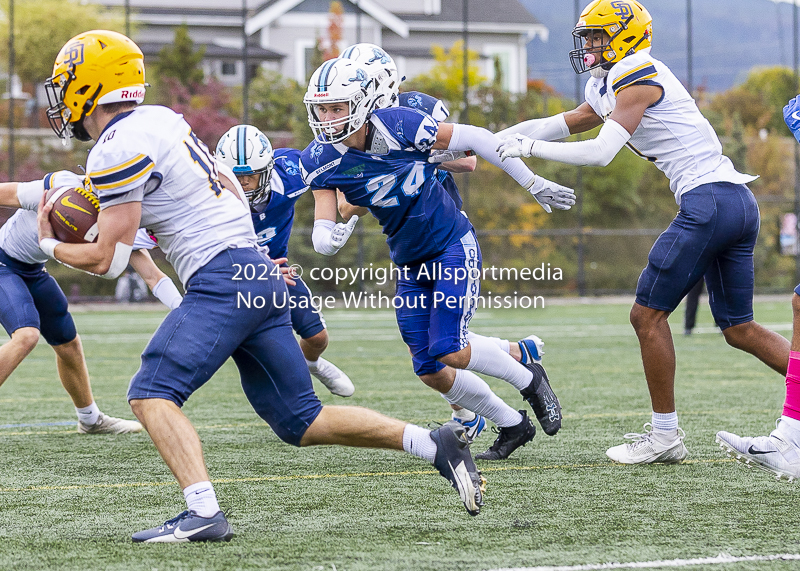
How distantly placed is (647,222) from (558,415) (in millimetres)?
18484

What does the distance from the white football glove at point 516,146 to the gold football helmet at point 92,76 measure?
60.0 inches

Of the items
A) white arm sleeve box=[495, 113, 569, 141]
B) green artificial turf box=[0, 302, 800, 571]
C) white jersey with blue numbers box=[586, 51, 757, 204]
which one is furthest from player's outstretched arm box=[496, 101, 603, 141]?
green artificial turf box=[0, 302, 800, 571]

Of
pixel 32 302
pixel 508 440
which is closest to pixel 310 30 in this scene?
pixel 32 302

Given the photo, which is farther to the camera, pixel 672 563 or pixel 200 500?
pixel 200 500

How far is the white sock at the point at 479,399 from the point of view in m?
4.66

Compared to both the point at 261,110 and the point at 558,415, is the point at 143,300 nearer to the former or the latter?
the point at 261,110

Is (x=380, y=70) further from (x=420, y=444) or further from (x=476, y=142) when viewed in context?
(x=420, y=444)

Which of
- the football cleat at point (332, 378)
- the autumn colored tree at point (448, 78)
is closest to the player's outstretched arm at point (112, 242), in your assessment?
the football cleat at point (332, 378)

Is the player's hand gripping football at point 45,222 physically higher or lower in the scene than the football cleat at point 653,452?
higher

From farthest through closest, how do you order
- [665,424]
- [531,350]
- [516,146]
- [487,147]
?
[531,350], [665,424], [487,147], [516,146]

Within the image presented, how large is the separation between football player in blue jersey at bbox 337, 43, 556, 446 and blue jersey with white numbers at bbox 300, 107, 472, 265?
108 millimetres

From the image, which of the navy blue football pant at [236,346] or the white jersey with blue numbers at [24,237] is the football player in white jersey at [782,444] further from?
the white jersey with blue numbers at [24,237]

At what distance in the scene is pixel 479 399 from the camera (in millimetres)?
4688

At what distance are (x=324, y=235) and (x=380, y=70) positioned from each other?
0.85 m
